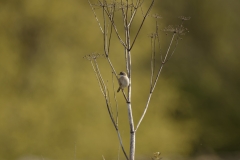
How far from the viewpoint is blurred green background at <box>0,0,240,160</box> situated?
3.44 metres

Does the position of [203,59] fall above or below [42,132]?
above

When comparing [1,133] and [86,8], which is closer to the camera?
[1,133]

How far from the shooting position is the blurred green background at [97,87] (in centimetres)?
344

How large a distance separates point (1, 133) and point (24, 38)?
3.21 ft

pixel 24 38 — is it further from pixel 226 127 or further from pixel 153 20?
pixel 226 127

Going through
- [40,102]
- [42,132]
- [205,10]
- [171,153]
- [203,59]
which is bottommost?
[171,153]

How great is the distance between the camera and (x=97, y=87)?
11.8 feet

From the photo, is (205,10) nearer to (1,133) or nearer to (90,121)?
Result: (90,121)

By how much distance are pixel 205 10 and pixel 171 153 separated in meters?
1.64

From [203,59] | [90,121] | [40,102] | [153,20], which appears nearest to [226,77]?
[203,59]

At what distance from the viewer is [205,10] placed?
382 centimetres

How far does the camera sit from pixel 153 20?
3.75m

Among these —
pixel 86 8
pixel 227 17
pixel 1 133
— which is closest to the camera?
pixel 1 133

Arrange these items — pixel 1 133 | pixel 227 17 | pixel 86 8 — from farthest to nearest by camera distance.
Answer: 1. pixel 227 17
2. pixel 86 8
3. pixel 1 133
